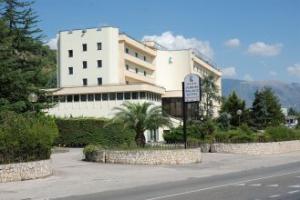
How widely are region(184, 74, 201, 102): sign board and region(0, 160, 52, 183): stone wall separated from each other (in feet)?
43.7

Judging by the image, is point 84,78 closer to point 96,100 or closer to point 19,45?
point 96,100

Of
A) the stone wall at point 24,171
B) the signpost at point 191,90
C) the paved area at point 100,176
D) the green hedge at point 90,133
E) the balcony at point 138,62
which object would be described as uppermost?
the balcony at point 138,62

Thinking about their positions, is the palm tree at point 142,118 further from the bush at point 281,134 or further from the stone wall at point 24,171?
the bush at point 281,134

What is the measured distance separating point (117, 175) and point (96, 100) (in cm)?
5019

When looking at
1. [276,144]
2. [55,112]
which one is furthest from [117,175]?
[55,112]

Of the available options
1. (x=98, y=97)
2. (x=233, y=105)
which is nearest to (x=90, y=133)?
(x=98, y=97)

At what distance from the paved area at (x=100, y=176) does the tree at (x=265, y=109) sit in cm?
6419

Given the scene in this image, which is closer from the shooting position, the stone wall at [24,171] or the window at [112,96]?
the stone wall at [24,171]

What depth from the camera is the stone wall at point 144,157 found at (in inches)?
1220

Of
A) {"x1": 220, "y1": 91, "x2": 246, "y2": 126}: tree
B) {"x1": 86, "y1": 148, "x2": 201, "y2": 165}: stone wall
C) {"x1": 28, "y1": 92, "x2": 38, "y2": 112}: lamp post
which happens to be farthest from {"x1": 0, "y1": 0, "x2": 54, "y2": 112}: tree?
{"x1": 220, "y1": 91, "x2": 246, "y2": 126}: tree

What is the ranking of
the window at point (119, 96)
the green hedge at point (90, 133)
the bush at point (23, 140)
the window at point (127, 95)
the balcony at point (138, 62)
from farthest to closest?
the balcony at point (138, 62) → the window at point (119, 96) → the window at point (127, 95) → the green hedge at point (90, 133) → the bush at point (23, 140)

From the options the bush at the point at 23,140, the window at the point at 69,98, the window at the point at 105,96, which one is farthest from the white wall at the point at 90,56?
the bush at the point at 23,140

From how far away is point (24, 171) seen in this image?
23125mm

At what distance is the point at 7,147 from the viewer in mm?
22906
